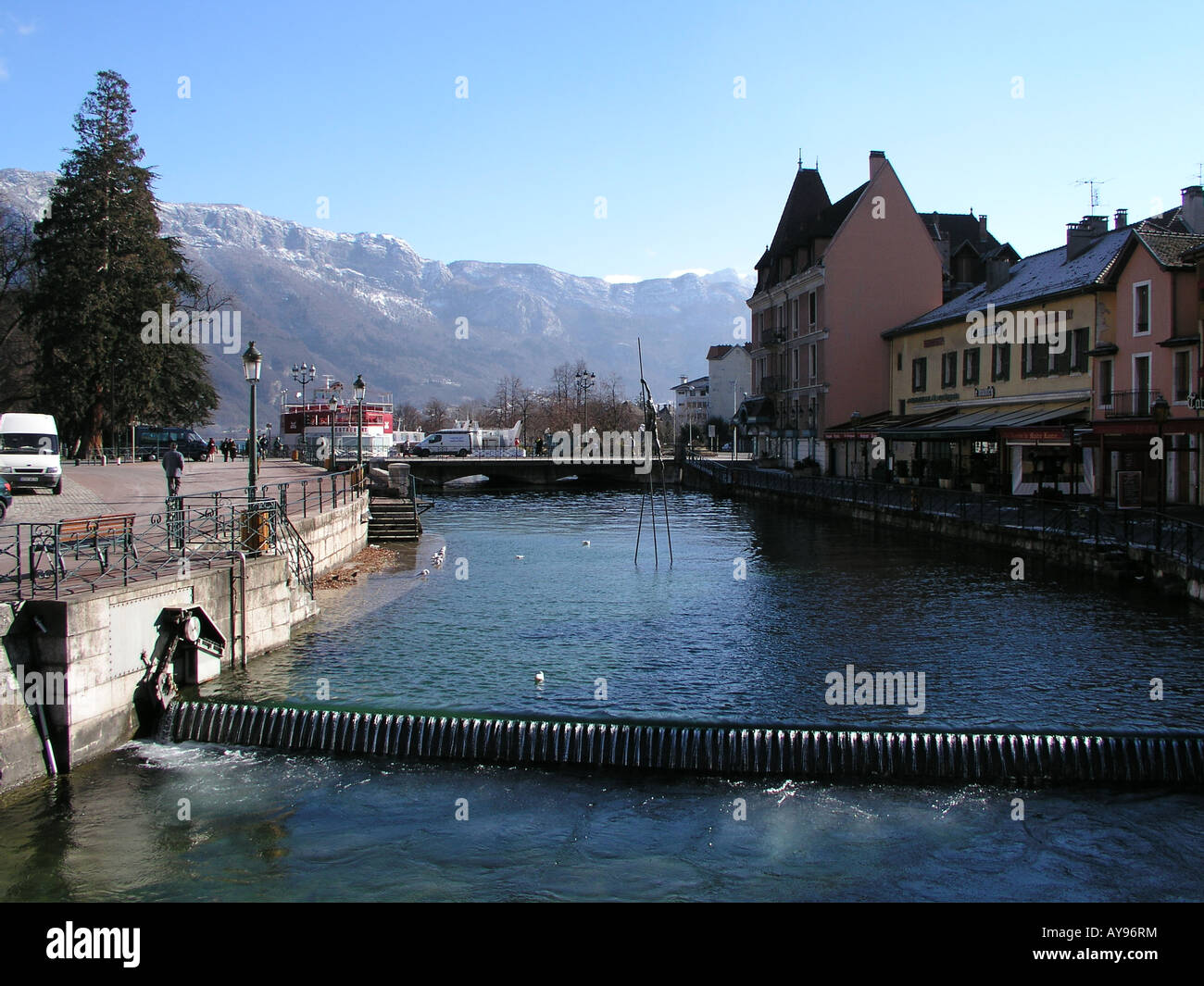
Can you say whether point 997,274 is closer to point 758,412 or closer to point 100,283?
point 758,412

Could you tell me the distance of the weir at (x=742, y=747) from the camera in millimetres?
13539

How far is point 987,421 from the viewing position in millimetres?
45000

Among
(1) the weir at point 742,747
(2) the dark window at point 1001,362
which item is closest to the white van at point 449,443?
(2) the dark window at point 1001,362

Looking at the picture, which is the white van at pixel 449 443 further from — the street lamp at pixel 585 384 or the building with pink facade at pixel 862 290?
the building with pink facade at pixel 862 290

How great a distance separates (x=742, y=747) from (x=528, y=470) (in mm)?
70530

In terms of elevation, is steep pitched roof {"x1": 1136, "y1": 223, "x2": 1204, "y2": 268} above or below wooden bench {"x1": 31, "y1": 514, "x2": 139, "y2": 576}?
above

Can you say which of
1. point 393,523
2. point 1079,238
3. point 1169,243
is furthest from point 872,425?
point 393,523

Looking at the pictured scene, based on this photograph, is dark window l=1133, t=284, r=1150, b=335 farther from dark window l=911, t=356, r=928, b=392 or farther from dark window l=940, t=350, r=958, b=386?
dark window l=911, t=356, r=928, b=392

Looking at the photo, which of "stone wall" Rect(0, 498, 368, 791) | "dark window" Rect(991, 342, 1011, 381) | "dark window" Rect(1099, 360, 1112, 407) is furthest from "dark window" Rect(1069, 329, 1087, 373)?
"stone wall" Rect(0, 498, 368, 791)

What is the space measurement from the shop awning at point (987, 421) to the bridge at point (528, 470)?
102 feet

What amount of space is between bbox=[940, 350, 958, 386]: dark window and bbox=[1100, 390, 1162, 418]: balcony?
14.5 metres

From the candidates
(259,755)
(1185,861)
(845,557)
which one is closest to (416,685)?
(259,755)

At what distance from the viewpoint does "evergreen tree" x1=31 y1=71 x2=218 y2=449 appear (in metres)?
56.8

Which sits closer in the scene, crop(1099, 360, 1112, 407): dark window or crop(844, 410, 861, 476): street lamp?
crop(1099, 360, 1112, 407): dark window
